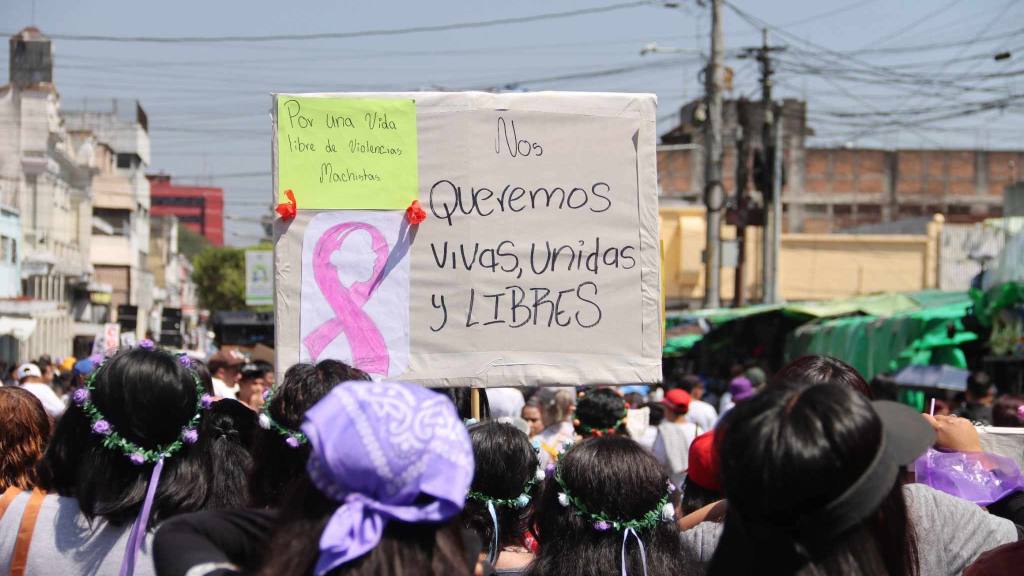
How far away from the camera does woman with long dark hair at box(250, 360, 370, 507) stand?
353 cm

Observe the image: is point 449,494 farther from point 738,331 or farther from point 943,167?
point 943,167

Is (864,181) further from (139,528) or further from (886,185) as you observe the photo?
(139,528)

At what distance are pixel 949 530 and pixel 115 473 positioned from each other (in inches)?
86.3

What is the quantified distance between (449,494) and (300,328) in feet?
8.57

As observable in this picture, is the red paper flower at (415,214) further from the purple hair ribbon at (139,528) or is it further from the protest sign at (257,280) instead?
the protest sign at (257,280)

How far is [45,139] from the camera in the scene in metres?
43.2

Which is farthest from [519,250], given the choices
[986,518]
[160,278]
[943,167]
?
[160,278]

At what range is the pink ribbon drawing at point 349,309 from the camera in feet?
15.2

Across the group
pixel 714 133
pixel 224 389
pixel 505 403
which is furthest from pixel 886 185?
pixel 224 389

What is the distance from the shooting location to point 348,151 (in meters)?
4.75

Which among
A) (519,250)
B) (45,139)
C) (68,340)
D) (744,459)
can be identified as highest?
(45,139)

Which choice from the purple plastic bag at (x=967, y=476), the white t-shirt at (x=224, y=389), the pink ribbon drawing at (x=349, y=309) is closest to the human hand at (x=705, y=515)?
the purple plastic bag at (x=967, y=476)

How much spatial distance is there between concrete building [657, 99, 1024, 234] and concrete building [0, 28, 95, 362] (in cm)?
2366

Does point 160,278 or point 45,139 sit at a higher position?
point 45,139
